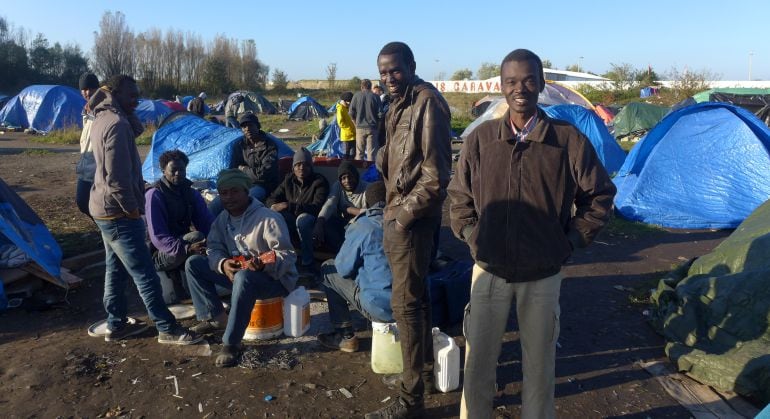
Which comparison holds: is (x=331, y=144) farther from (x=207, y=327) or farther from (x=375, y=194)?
(x=375, y=194)

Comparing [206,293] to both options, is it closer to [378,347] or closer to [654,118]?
[378,347]

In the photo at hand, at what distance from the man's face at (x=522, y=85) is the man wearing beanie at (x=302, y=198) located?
348 cm

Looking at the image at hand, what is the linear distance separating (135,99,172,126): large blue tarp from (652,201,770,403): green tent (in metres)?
19.7

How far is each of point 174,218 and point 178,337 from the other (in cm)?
106

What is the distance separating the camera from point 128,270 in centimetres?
410

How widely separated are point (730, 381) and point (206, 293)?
3537 millimetres

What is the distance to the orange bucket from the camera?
13.9ft

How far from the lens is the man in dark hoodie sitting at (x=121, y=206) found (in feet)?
12.5

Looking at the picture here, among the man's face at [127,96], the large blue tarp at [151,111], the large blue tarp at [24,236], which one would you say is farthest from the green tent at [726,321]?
the large blue tarp at [151,111]

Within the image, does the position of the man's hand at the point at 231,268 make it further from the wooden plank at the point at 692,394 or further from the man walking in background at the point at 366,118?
the man walking in background at the point at 366,118

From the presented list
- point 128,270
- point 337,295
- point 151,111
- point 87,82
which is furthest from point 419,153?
point 151,111

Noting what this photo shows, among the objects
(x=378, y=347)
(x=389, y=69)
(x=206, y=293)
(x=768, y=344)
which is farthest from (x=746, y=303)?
(x=206, y=293)

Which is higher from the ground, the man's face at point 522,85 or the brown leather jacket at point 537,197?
the man's face at point 522,85

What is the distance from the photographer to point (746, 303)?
3848mm
